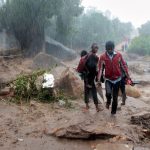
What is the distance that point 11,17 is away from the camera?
2541cm

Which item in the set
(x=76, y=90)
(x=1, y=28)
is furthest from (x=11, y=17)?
(x=76, y=90)

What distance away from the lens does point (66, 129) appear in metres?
6.46

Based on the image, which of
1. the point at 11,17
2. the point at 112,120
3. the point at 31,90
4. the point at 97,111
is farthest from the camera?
the point at 11,17

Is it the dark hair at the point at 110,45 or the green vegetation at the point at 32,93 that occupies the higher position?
the dark hair at the point at 110,45

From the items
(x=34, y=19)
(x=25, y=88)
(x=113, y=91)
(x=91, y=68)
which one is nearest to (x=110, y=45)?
(x=91, y=68)

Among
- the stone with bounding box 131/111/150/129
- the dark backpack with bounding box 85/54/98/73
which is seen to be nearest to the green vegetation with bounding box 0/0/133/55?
the dark backpack with bounding box 85/54/98/73

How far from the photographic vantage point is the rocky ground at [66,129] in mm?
6035

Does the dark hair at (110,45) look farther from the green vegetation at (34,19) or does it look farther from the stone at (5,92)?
the green vegetation at (34,19)

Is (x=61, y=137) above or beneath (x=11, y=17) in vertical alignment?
beneath

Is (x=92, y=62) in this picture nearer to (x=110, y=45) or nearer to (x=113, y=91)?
(x=110, y=45)

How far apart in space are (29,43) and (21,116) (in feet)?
63.0

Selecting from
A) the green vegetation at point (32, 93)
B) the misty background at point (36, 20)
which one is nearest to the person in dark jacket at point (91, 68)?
the green vegetation at point (32, 93)

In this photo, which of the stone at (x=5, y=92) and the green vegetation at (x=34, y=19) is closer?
the stone at (x=5, y=92)

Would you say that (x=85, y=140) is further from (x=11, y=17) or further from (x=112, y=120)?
(x=11, y=17)
